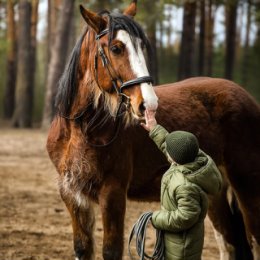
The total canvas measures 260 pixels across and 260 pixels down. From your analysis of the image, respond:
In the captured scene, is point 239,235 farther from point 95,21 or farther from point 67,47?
point 67,47

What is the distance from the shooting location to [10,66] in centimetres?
2852

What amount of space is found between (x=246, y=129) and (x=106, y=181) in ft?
5.34

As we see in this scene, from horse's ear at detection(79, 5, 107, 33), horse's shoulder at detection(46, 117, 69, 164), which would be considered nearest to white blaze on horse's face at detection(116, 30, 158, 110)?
horse's ear at detection(79, 5, 107, 33)

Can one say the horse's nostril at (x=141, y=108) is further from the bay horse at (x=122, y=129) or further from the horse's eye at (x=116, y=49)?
the horse's eye at (x=116, y=49)

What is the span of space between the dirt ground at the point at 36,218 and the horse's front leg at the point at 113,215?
4.87ft

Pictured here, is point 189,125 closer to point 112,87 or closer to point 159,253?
point 112,87

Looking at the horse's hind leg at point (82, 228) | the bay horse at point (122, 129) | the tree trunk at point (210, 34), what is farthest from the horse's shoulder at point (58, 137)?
the tree trunk at point (210, 34)

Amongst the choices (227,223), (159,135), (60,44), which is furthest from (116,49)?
(60,44)

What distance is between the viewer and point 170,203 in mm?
3432

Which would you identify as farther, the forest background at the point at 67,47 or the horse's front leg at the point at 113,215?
the forest background at the point at 67,47

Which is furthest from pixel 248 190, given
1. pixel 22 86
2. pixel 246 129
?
pixel 22 86

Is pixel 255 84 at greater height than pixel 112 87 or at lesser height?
lesser

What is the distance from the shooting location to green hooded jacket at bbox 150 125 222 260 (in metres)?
3.29

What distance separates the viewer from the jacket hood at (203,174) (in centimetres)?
332
